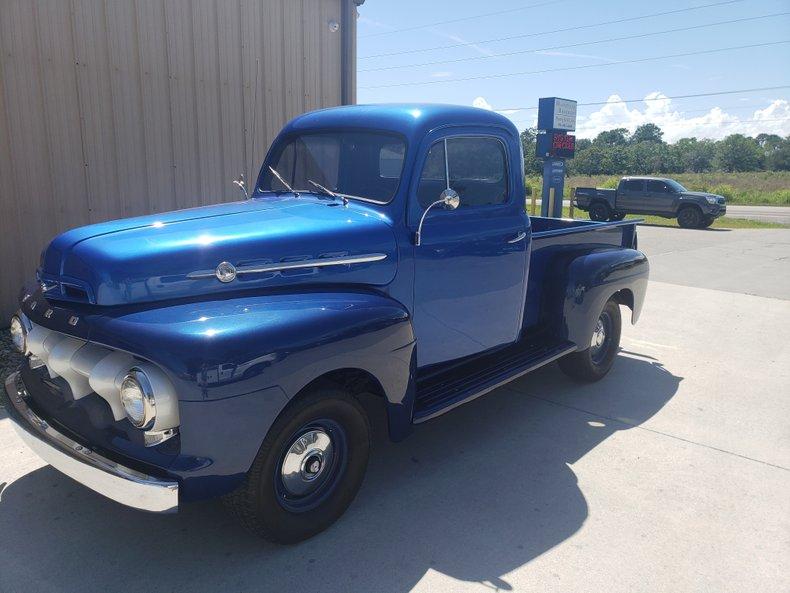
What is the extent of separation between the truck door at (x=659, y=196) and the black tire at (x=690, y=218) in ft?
1.47

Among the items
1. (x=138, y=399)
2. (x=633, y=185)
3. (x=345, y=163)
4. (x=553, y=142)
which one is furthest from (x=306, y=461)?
(x=633, y=185)

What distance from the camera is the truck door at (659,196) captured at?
2072 cm

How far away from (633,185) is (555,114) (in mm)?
10547

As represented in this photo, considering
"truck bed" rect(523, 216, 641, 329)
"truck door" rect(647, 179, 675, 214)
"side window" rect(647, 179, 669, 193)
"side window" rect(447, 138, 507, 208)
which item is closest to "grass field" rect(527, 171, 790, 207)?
"side window" rect(647, 179, 669, 193)

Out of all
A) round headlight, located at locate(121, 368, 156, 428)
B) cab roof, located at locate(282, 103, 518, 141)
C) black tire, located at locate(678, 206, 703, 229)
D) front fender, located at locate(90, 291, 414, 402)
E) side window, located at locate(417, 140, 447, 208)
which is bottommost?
black tire, located at locate(678, 206, 703, 229)

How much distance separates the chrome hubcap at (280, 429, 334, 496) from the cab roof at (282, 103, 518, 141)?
5.70ft

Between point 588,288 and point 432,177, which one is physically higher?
point 432,177

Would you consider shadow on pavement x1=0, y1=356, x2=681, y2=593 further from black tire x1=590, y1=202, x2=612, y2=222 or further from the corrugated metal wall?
black tire x1=590, y1=202, x2=612, y2=222

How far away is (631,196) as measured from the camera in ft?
70.9

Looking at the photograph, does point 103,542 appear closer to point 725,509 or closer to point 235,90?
point 725,509

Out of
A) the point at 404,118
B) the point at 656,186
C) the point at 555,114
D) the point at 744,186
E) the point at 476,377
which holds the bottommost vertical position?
the point at 476,377

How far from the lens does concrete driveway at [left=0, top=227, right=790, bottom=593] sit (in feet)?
8.86

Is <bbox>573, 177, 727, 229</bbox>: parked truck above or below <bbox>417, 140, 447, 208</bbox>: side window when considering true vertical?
below

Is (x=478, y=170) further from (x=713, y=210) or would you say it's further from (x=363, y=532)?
(x=713, y=210)
